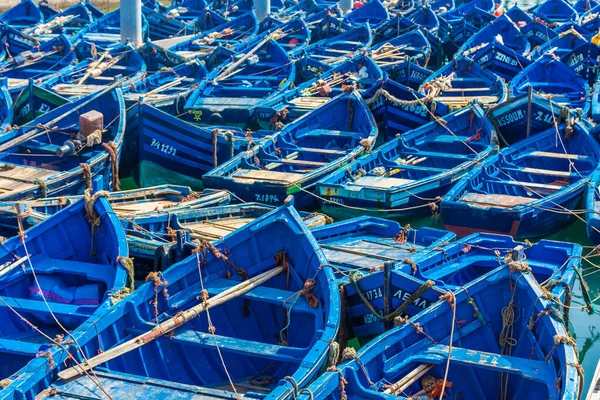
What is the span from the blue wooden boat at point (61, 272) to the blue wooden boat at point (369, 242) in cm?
324

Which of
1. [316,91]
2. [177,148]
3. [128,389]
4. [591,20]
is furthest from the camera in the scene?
[591,20]

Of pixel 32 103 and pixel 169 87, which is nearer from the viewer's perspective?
pixel 32 103

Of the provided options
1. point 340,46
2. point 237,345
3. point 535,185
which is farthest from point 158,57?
point 237,345

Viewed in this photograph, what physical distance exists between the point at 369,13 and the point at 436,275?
77.7 ft

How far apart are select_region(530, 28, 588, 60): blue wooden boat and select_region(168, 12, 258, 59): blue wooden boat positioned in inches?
367

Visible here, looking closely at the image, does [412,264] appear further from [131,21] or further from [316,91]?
[131,21]

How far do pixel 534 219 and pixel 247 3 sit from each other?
2372 centimetres

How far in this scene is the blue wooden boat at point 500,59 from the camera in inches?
1046

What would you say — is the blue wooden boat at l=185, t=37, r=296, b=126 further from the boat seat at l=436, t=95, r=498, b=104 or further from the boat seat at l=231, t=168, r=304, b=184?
the boat seat at l=231, t=168, r=304, b=184

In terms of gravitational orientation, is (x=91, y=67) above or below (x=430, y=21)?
below

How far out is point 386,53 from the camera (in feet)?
93.2

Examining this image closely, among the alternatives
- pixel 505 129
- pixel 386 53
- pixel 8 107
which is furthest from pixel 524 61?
pixel 8 107

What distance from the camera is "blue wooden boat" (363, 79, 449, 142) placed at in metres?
20.5

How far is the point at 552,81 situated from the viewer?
24.5 m
